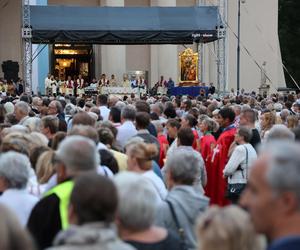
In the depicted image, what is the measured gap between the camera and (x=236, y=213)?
360 cm

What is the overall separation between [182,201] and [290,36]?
5839 cm

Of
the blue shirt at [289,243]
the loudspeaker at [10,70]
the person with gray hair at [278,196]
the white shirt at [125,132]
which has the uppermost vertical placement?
the loudspeaker at [10,70]

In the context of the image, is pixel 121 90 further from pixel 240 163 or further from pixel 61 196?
pixel 61 196

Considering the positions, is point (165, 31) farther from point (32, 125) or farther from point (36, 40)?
point (32, 125)

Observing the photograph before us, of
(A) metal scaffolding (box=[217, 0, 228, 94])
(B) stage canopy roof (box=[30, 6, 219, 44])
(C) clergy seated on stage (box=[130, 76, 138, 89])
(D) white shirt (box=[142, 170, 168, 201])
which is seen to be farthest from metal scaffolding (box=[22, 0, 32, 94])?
(D) white shirt (box=[142, 170, 168, 201])

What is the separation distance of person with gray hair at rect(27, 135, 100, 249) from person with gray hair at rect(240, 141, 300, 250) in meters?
2.15

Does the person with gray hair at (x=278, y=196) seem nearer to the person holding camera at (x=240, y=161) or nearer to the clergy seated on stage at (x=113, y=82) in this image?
the person holding camera at (x=240, y=161)

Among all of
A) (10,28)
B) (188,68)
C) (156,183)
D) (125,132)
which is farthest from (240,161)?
(10,28)

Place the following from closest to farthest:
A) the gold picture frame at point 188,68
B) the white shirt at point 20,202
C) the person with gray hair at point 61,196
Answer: the person with gray hair at point 61,196 → the white shirt at point 20,202 → the gold picture frame at point 188,68

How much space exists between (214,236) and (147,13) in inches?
1102

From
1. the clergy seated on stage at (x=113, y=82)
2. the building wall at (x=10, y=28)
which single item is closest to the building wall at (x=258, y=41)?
the clergy seated on stage at (x=113, y=82)

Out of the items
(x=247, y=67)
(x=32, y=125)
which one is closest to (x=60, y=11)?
(x=32, y=125)

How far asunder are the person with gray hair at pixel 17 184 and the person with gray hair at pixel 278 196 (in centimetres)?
267

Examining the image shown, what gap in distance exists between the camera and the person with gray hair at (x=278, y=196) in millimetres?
3275
